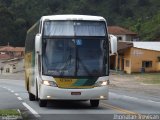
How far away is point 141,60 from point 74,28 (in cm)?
6503

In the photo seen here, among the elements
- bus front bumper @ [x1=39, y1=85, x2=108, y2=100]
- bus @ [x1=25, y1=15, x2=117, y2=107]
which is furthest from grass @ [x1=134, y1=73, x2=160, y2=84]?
bus front bumper @ [x1=39, y1=85, x2=108, y2=100]

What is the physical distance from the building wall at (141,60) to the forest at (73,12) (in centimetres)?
5202

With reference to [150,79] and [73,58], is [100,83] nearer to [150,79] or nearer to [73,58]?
[73,58]

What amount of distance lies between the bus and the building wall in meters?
63.6

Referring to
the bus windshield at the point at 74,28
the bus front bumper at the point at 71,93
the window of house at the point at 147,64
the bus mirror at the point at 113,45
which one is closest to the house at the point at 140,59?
the window of house at the point at 147,64

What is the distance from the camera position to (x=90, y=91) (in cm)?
2030

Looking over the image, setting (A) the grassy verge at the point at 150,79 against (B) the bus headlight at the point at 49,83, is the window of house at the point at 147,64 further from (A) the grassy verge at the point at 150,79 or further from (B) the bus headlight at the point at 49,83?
(B) the bus headlight at the point at 49,83

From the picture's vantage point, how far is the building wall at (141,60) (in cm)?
8481

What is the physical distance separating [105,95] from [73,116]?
11.0 ft

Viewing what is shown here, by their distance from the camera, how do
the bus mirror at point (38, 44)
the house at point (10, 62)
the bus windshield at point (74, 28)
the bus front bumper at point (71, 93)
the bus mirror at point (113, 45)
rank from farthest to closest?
1. the house at point (10, 62)
2. the bus windshield at point (74, 28)
3. the bus mirror at point (113, 45)
4. the bus mirror at point (38, 44)
5. the bus front bumper at point (71, 93)

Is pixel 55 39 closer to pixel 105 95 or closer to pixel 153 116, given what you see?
pixel 105 95

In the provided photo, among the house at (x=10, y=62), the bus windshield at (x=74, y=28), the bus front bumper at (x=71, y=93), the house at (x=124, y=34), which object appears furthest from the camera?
the house at (x=124, y=34)

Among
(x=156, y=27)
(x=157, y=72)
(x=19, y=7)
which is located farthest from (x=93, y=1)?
(x=157, y=72)

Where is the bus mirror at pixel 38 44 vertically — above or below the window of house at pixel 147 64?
above
